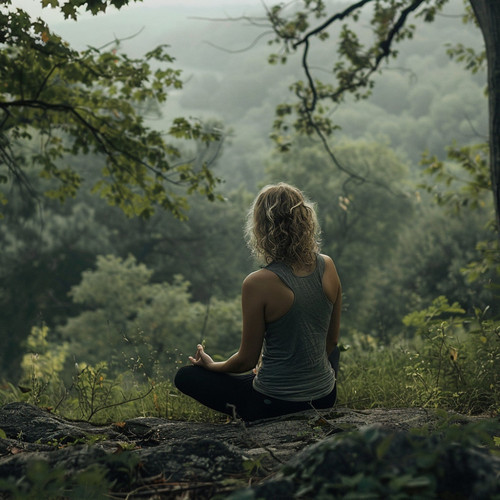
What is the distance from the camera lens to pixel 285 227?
3.30 meters

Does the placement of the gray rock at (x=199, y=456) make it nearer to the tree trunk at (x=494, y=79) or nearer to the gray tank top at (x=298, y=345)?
the gray tank top at (x=298, y=345)

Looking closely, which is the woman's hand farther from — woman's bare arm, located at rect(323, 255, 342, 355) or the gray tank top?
woman's bare arm, located at rect(323, 255, 342, 355)

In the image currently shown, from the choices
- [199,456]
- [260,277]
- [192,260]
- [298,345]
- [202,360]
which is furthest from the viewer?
[192,260]

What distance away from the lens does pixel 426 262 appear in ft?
78.6

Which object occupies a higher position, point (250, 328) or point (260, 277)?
point (260, 277)

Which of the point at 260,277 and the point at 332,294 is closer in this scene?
the point at 260,277

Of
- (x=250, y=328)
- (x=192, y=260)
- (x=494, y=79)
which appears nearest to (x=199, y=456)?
(x=250, y=328)

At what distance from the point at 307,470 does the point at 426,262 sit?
2340 centimetres

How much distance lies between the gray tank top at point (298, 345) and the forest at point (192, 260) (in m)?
0.85

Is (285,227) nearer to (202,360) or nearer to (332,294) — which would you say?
(332,294)

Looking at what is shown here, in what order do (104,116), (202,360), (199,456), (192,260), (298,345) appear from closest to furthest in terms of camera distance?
1. (199,456)
2. (298,345)
3. (202,360)
4. (104,116)
5. (192,260)

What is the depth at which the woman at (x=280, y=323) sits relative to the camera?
3.26 m

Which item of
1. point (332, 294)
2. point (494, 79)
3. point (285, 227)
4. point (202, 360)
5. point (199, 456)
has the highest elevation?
point (494, 79)

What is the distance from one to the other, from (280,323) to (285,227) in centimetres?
54
